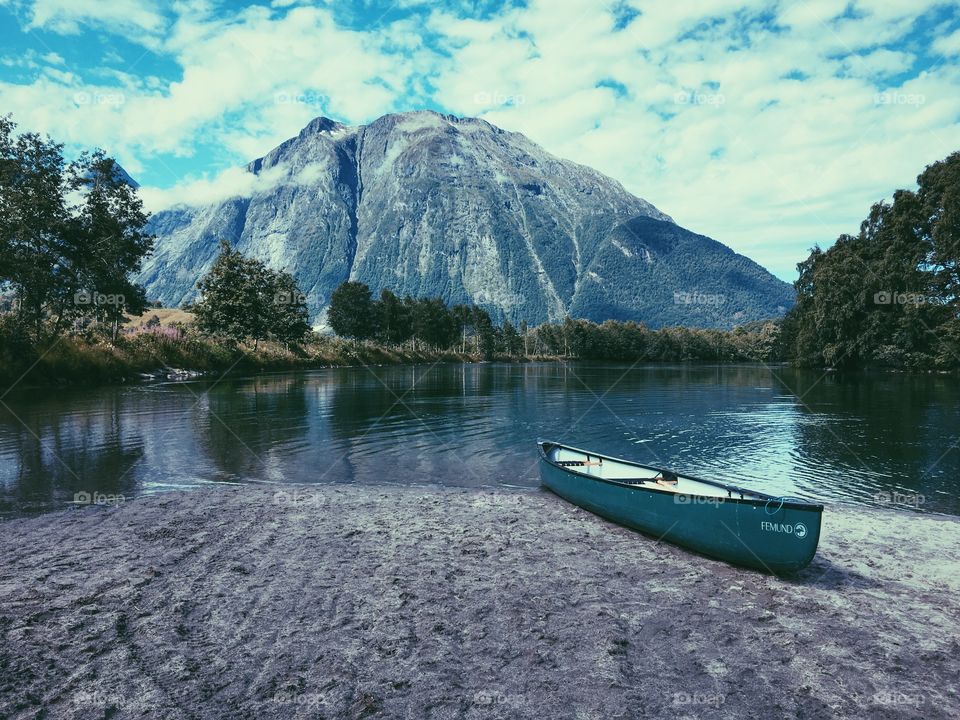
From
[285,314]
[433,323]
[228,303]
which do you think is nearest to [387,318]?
[433,323]

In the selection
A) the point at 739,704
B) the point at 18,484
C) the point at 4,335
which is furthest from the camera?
the point at 4,335

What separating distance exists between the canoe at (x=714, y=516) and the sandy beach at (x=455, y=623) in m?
0.40

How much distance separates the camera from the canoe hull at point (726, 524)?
36.1ft

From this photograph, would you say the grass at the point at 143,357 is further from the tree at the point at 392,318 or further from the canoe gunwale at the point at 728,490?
the canoe gunwale at the point at 728,490

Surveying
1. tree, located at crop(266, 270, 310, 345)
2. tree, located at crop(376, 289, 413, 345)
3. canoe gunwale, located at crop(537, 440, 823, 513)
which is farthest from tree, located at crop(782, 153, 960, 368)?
tree, located at crop(376, 289, 413, 345)

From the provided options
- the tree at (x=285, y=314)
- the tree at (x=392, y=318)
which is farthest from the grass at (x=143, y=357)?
the tree at (x=392, y=318)

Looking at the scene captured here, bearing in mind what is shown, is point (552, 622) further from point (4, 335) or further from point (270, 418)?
point (4, 335)

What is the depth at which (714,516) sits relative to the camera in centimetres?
1205

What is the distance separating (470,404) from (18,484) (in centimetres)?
3202

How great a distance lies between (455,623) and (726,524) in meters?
6.20

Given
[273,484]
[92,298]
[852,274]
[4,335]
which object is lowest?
[273,484]

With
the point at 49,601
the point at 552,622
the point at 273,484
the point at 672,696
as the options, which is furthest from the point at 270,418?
the point at 672,696

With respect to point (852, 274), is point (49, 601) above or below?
below

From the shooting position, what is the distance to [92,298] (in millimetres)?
56531
